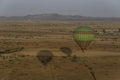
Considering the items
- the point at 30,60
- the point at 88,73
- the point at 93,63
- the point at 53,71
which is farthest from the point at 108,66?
the point at 30,60

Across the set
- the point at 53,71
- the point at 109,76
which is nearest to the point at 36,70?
the point at 53,71

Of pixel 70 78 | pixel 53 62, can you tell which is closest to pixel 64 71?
pixel 70 78

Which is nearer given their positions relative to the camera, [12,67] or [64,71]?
[64,71]

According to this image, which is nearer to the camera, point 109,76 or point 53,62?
point 109,76

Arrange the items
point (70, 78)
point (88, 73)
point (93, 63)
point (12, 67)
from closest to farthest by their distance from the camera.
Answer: point (70, 78), point (88, 73), point (12, 67), point (93, 63)

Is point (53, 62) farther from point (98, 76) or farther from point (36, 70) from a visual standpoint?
point (98, 76)

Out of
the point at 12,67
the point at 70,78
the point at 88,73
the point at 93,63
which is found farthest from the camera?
the point at 93,63

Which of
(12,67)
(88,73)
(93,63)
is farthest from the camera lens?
(93,63)

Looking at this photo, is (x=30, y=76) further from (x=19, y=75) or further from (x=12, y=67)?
(x=12, y=67)

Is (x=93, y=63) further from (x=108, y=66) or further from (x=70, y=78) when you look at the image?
(x=70, y=78)
